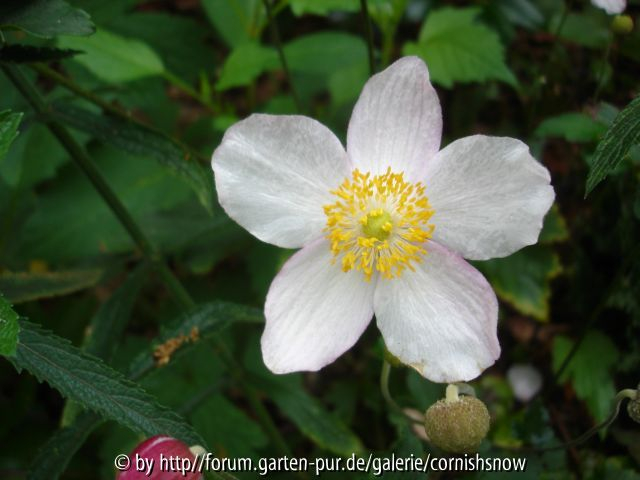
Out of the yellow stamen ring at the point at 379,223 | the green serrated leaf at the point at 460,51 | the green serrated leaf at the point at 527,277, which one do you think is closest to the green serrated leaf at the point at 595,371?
the green serrated leaf at the point at 527,277

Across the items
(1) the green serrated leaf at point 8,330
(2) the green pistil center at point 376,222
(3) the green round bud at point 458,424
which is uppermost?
(1) the green serrated leaf at point 8,330

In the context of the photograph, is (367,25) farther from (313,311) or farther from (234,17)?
(234,17)

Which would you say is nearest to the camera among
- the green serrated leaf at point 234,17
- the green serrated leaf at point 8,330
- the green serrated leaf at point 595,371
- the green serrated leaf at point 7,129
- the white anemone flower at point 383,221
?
the green serrated leaf at point 8,330

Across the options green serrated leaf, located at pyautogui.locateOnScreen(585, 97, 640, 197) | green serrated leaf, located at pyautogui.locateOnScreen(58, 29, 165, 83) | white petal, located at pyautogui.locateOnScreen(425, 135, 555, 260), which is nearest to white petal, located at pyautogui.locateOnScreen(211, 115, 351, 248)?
white petal, located at pyautogui.locateOnScreen(425, 135, 555, 260)

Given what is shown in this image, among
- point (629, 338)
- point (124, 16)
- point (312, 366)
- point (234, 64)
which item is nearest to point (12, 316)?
point (312, 366)

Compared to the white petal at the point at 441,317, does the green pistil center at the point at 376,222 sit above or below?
above

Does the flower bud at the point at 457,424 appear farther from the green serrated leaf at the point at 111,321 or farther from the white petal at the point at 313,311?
the green serrated leaf at the point at 111,321

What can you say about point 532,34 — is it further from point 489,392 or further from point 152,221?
point 152,221
